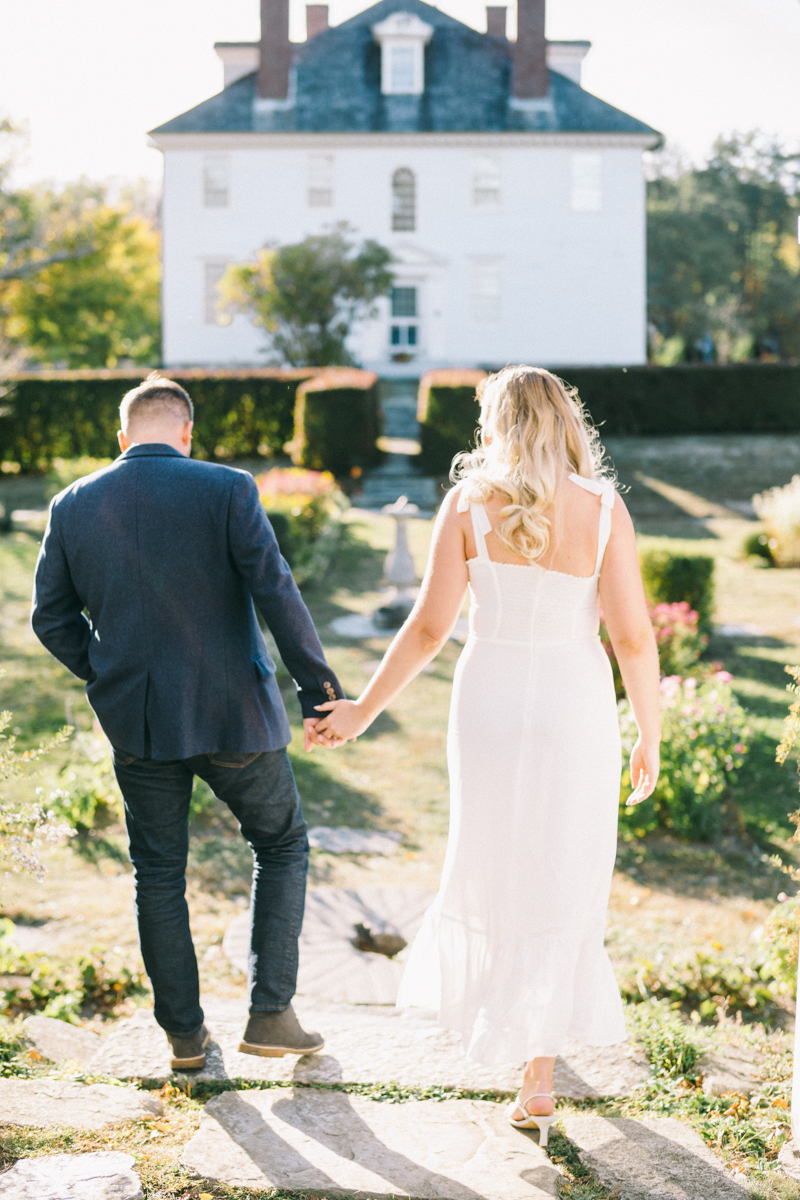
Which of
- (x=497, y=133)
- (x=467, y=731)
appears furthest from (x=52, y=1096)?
(x=497, y=133)

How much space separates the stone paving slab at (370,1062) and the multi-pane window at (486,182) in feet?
94.1

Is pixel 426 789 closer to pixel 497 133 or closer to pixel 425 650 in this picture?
pixel 425 650

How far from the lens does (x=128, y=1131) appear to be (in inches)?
104

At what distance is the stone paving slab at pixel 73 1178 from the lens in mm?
2234

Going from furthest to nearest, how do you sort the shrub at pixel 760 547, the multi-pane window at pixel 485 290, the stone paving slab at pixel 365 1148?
the multi-pane window at pixel 485 290 → the shrub at pixel 760 547 → the stone paving slab at pixel 365 1148

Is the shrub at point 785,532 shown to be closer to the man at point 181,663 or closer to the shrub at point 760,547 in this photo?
the shrub at point 760,547

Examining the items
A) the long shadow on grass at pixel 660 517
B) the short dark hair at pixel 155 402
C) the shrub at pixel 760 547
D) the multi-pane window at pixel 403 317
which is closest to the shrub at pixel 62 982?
the short dark hair at pixel 155 402

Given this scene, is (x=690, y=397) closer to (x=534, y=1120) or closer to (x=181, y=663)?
(x=181, y=663)

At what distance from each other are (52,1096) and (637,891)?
3066 millimetres

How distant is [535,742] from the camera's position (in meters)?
2.77

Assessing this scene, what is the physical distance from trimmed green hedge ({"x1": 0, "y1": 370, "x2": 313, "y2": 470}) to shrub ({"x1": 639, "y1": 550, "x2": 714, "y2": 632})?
37.8 ft

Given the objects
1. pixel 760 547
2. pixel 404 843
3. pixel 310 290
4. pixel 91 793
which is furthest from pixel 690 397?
pixel 91 793

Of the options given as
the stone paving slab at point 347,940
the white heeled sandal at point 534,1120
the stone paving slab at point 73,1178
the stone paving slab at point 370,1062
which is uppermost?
the stone paving slab at point 73,1178

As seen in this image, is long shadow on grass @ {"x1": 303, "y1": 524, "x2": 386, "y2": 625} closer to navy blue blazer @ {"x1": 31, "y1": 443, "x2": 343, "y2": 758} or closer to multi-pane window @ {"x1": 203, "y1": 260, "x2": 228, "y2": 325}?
navy blue blazer @ {"x1": 31, "y1": 443, "x2": 343, "y2": 758}
